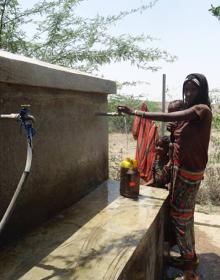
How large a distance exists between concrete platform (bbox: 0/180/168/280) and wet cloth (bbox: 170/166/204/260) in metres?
0.17

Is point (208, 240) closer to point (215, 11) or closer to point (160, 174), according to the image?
point (160, 174)

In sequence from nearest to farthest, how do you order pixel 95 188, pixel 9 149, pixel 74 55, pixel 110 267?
pixel 110 267
pixel 9 149
pixel 95 188
pixel 74 55

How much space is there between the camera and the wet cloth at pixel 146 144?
392 cm

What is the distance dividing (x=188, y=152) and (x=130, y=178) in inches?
26.9

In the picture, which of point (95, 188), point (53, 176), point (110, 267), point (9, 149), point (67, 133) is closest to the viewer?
point (110, 267)

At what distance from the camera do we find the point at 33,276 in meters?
1.73

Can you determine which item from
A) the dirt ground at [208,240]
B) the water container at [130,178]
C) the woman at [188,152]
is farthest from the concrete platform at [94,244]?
the dirt ground at [208,240]

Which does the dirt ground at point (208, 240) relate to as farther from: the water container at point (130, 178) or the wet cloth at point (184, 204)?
the water container at point (130, 178)

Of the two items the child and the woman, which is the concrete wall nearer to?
the woman

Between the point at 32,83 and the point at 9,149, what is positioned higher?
the point at 32,83

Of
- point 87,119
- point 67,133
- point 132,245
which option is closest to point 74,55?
point 87,119

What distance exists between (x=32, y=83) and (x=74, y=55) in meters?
4.21

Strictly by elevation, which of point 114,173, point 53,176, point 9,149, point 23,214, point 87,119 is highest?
point 87,119

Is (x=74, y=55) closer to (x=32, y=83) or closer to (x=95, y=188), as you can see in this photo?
(x=95, y=188)
